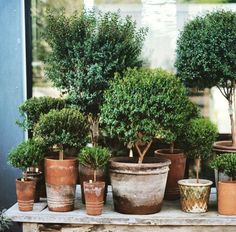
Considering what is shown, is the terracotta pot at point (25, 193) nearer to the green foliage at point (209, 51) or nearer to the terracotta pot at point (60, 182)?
the terracotta pot at point (60, 182)

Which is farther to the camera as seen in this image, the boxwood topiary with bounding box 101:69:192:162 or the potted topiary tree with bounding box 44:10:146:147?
the potted topiary tree with bounding box 44:10:146:147

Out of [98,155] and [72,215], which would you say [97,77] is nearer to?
[98,155]

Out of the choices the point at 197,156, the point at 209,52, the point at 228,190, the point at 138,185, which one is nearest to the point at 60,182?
the point at 138,185

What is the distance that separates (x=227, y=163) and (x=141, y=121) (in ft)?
2.42

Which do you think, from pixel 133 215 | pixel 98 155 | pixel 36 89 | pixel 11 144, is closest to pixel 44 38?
pixel 36 89

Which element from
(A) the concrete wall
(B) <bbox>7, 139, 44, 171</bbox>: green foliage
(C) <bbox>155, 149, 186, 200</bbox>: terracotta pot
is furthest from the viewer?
(A) the concrete wall

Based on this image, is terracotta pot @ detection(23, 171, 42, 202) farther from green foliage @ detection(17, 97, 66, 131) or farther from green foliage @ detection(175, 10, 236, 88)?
green foliage @ detection(175, 10, 236, 88)

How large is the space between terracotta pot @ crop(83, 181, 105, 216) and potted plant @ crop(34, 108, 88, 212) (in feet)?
0.57

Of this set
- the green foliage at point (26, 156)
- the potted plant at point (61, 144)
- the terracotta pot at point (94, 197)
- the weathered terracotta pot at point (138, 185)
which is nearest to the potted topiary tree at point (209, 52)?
the weathered terracotta pot at point (138, 185)

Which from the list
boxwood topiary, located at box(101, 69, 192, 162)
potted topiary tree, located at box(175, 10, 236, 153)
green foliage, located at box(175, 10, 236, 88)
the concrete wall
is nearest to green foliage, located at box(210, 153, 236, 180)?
potted topiary tree, located at box(175, 10, 236, 153)

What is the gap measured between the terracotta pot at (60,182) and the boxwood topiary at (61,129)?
0.12 metres

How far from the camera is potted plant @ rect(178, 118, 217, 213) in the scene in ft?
14.7

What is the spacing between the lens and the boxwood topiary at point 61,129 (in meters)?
4.41

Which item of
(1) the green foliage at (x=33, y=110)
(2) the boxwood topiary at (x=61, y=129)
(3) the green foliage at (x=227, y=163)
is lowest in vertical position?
(3) the green foliage at (x=227, y=163)
